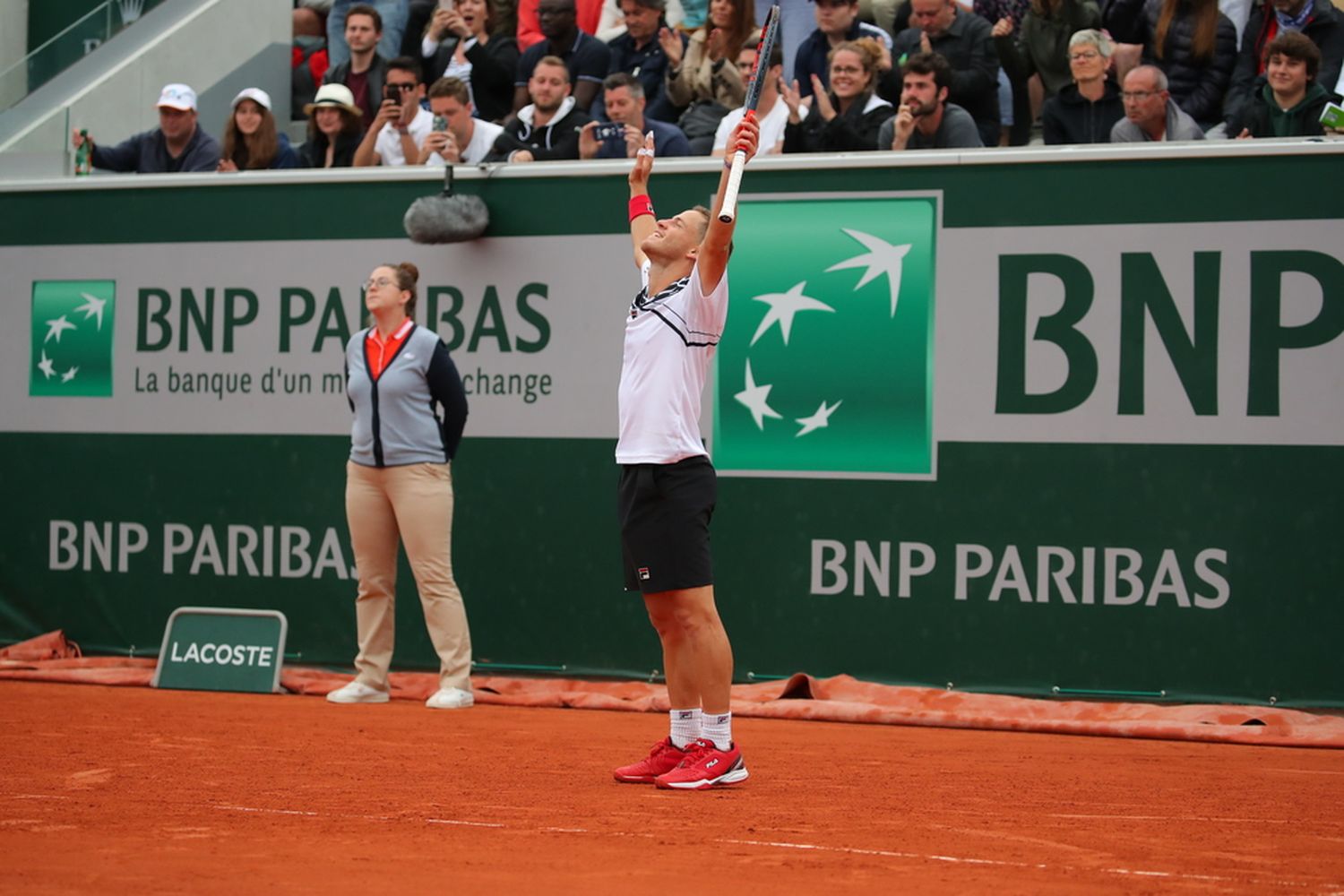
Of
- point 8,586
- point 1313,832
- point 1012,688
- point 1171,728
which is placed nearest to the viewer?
point 1313,832

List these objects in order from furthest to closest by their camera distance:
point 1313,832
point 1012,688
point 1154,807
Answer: point 1012,688, point 1154,807, point 1313,832

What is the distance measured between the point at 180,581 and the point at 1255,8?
271 inches

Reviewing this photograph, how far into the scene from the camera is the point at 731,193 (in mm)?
5543

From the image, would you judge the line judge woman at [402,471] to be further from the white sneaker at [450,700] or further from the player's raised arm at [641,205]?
the player's raised arm at [641,205]

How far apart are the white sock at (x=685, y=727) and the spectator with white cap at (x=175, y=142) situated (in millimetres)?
6069

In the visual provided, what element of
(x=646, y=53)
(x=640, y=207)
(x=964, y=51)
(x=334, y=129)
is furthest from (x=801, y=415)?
(x=334, y=129)

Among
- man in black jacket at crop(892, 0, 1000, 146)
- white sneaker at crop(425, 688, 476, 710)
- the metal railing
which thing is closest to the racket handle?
white sneaker at crop(425, 688, 476, 710)

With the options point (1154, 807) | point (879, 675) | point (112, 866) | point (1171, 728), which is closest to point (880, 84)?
point (879, 675)

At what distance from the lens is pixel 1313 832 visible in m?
5.15

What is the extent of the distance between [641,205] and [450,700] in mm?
3164

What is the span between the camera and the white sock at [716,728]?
5.90m

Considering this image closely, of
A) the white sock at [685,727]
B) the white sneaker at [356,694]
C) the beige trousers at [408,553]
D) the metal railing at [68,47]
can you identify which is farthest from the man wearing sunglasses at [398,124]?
the white sock at [685,727]

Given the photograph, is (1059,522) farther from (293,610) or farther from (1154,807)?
(293,610)

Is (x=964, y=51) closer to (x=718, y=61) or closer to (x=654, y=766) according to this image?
(x=718, y=61)
